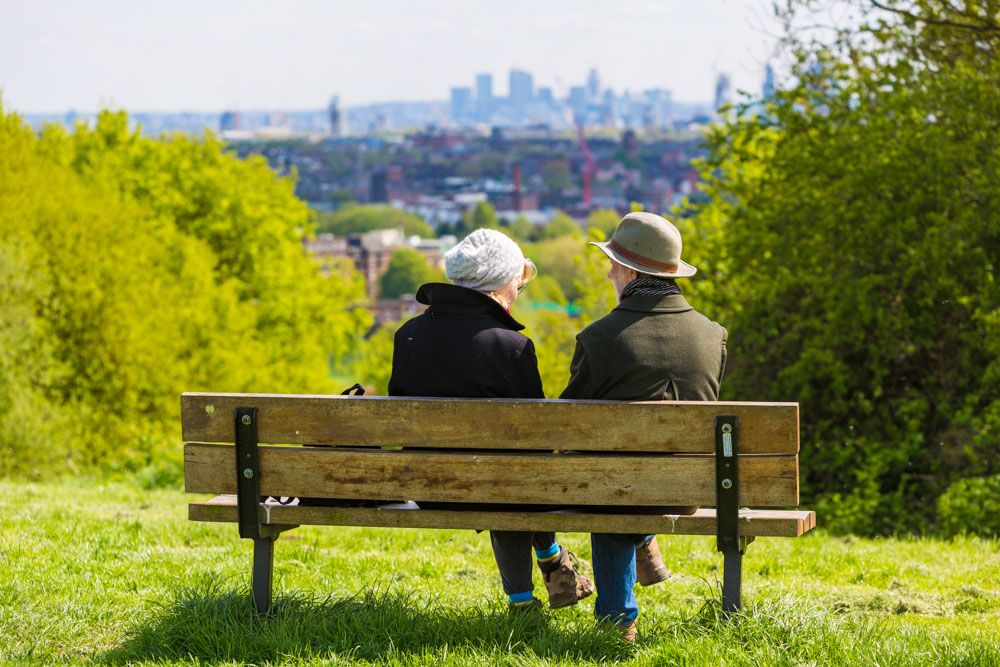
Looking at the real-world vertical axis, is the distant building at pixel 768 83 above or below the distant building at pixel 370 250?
above

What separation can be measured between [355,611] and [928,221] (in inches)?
341

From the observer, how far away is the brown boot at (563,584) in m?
4.94

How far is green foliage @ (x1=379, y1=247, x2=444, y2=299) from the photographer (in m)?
130

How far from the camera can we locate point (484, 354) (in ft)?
15.9

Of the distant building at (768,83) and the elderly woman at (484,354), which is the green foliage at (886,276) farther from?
the elderly woman at (484,354)

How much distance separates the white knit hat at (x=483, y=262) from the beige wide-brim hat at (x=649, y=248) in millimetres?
369

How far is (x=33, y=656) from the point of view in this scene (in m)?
4.58

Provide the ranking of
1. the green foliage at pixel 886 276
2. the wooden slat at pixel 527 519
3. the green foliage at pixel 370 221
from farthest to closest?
the green foliage at pixel 370 221 < the green foliage at pixel 886 276 < the wooden slat at pixel 527 519

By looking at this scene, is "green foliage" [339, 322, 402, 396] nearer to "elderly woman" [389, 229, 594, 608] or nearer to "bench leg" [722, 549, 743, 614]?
"elderly woman" [389, 229, 594, 608]

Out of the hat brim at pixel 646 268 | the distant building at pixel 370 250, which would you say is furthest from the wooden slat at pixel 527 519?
the distant building at pixel 370 250

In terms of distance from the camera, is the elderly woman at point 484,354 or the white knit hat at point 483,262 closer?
the elderly woman at point 484,354

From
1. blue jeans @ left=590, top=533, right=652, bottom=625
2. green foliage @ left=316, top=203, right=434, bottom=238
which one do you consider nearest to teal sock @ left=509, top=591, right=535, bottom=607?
blue jeans @ left=590, top=533, right=652, bottom=625

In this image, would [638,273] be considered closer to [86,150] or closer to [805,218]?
[805,218]

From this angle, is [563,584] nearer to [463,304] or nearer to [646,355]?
[646,355]
